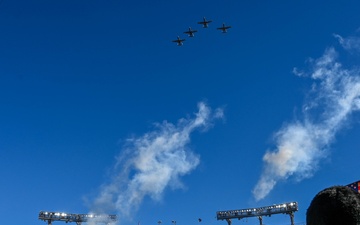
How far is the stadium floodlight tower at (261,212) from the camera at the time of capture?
254 feet

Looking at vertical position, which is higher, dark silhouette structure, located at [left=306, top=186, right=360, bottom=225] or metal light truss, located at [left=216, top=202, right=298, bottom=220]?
metal light truss, located at [left=216, top=202, right=298, bottom=220]

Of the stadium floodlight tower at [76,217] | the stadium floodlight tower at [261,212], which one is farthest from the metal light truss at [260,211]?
the stadium floodlight tower at [76,217]

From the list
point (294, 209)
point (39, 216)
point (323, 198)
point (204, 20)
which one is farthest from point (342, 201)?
point (39, 216)

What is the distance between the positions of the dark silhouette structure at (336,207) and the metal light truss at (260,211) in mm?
73654

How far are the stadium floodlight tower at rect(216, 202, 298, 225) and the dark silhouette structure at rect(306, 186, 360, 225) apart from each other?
7356cm

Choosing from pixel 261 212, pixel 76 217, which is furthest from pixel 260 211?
pixel 76 217

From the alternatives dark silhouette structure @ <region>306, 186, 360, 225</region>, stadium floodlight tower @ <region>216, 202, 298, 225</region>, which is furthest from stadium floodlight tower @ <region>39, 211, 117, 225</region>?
dark silhouette structure @ <region>306, 186, 360, 225</region>

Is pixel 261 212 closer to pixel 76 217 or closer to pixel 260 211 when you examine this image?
pixel 260 211

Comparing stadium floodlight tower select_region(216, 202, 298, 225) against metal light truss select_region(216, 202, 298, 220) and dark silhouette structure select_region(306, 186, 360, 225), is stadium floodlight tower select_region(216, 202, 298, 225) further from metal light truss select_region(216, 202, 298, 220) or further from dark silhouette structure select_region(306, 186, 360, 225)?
dark silhouette structure select_region(306, 186, 360, 225)

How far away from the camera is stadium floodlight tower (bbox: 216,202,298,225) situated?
77.5 metres

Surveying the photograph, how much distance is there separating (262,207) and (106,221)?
36.2 meters

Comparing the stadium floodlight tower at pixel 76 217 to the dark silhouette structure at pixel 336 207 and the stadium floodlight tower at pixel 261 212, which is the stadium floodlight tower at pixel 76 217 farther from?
the dark silhouette structure at pixel 336 207

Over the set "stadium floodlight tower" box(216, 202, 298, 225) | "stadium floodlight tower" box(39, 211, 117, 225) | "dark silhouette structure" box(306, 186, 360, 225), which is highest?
"stadium floodlight tower" box(39, 211, 117, 225)

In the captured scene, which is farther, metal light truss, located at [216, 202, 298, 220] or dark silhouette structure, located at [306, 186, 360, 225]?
metal light truss, located at [216, 202, 298, 220]
